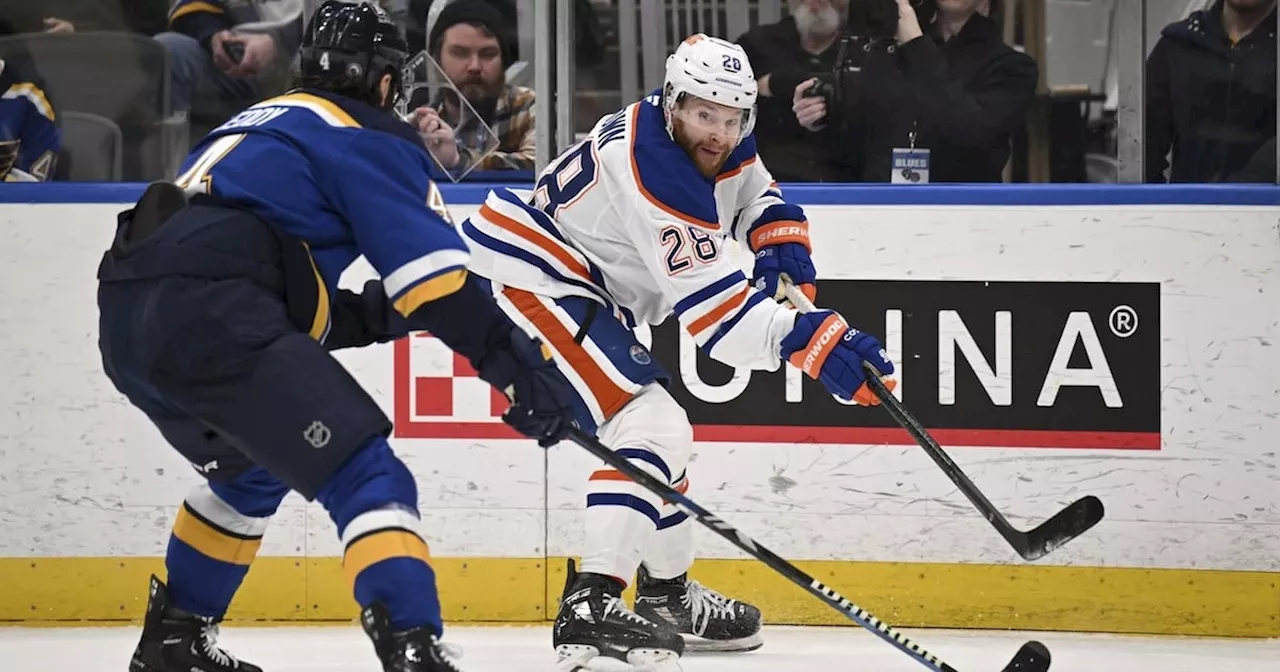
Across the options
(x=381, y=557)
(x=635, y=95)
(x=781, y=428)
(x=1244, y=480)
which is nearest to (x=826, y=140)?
(x=635, y=95)

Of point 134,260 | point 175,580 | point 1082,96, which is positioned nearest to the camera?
point 134,260

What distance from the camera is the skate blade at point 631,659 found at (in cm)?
306

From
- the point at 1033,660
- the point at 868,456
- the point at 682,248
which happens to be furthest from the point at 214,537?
the point at 868,456

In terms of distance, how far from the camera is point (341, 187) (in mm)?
2387

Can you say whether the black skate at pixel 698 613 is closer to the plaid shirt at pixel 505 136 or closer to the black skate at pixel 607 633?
the black skate at pixel 607 633

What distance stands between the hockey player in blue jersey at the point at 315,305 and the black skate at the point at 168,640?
283 millimetres

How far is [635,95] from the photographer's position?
3.98 m

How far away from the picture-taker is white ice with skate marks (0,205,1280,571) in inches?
142

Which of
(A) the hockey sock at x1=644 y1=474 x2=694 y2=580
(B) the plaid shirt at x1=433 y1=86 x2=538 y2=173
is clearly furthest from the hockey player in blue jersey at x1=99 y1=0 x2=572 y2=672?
(B) the plaid shirt at x1=433 y1=86 x2=538 y2=173

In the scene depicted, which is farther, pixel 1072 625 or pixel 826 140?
pixel 826 140

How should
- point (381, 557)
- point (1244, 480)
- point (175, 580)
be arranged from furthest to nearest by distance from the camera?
point (1244, 480) → point (175, 580) → point (381, 557)

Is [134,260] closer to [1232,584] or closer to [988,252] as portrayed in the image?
[988,252]

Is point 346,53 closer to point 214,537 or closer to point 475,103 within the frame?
point 214,537

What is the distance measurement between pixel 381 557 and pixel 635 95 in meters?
2.01
